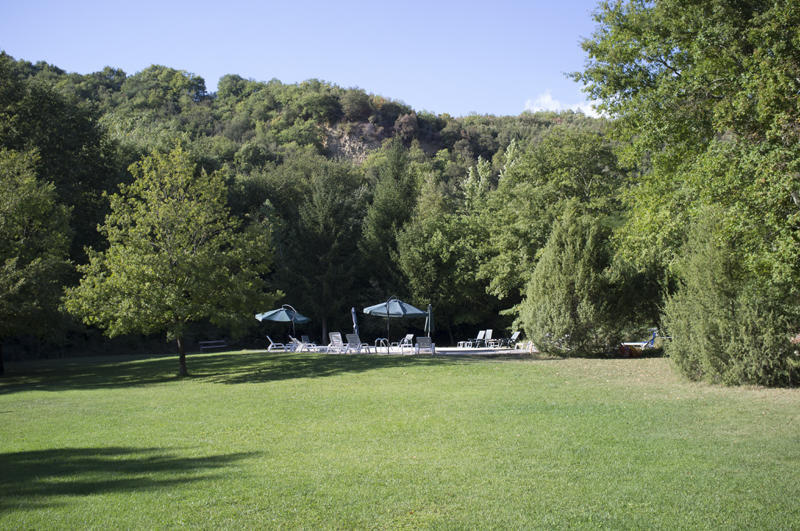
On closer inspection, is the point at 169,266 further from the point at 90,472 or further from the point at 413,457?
the point at 413,457

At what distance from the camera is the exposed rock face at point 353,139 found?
7575 cm

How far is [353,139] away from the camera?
77625 mm

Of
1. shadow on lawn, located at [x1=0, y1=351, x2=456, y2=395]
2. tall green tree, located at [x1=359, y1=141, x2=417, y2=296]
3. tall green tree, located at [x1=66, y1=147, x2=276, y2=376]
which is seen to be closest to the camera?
tall green tree, located at [x1=66, y1=147, x2=276, y2=376]

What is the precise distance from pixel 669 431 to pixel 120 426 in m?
8.36

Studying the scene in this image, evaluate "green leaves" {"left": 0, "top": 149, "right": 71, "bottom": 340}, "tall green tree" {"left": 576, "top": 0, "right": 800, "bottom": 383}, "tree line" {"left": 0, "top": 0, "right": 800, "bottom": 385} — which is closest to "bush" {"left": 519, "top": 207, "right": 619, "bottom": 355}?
"tree line" {"left": 0, "top": 0, "right": 800, "bottom": 385}

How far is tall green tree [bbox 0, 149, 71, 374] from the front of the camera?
59.7 feet

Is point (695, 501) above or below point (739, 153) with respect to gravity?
below

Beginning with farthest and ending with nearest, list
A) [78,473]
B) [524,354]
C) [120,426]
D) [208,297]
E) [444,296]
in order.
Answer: [444,296], [524,354], [208,297], [120,426], [78,473]

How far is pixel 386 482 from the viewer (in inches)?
230

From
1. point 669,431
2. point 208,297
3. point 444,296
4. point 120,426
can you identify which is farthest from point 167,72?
point 669,431

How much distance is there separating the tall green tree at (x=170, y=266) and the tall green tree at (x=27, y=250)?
1852 millimetres

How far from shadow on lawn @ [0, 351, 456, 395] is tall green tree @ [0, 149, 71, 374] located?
191cm

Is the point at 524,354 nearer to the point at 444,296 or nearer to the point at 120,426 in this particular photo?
the point at 444,296

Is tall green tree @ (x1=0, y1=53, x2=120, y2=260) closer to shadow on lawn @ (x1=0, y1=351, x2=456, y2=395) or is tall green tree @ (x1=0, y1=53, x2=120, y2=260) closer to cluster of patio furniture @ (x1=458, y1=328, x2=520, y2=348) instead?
shadow on lawn @ (x1=0, y1=351, x2=456, y2=395)
